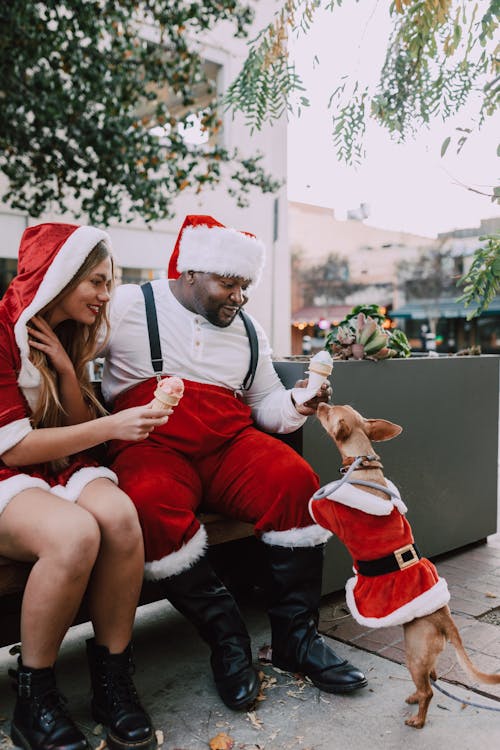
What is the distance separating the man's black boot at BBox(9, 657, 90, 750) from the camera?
6.15ft

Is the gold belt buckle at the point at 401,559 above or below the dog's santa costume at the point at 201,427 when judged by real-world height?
below

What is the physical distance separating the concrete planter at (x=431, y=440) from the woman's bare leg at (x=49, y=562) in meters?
1.26

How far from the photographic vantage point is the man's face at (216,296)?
262 centimetres

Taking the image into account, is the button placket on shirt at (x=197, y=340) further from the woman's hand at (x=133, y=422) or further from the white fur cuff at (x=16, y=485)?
the white fur cuff at (x=16, y=485)

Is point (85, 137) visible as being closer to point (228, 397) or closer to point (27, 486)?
point (228, 397)

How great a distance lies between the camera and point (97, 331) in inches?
95.8

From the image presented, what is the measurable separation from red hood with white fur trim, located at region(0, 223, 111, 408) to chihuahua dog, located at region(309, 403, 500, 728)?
3.37 feet

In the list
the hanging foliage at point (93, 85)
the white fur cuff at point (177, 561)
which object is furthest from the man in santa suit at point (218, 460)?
the hanging foliage at point (93, 85)

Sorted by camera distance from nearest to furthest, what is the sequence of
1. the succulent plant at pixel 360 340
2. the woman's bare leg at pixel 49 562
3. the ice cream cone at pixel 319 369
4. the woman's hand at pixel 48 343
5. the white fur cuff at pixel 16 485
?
the woman's bare leg at pixel 49 562 → the white fur cuff at pixel 16 485 → the woman's hand at pixel 48 343 → the ice cream cone at pixel 319 369 → the succulent plant at pixel 360 340

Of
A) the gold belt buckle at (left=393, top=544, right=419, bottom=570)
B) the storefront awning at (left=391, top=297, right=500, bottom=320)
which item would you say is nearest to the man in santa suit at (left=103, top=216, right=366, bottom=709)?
the gold belt buckle at (left=393, top=544, right=419, bottom=570)

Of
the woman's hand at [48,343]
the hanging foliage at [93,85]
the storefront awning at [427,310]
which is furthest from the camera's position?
the storefront awning at [427,310]

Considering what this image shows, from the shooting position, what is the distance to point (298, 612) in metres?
2.41

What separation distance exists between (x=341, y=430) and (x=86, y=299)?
0.98 metres

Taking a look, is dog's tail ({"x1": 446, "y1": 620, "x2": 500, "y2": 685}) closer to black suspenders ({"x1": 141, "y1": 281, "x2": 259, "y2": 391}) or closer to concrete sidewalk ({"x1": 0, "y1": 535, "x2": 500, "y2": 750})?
concrete sidewalk ({"x1": 0, "y1": 535, "x2": 500, "y2": 750})
